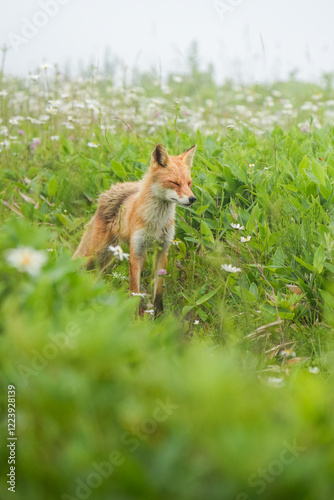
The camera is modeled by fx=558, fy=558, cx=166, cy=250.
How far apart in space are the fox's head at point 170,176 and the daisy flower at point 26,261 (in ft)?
8.80

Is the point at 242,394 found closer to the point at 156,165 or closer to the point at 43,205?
the point at 156,165

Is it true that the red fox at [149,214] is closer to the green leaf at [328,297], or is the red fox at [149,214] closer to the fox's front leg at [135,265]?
the fox's front leg at [135,265]

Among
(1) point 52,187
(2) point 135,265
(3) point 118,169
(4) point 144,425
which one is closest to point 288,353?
(2) point 135,265

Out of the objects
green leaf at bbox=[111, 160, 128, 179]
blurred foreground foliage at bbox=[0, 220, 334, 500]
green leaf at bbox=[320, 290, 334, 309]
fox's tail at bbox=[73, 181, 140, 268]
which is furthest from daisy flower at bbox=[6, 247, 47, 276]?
green leaf at bbox=[111, 160, 128, 179]

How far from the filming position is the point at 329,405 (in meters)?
1.83

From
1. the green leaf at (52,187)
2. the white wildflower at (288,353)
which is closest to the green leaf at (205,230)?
the white wildflower at (288,353)

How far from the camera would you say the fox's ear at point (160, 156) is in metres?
4.90

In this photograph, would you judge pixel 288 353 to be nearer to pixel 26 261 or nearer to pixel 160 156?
pixel 26 261

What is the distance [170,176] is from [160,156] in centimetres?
22

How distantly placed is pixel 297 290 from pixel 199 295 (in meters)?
0.76

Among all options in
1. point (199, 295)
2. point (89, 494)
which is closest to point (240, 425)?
point (89, 494)

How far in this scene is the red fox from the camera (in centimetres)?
483

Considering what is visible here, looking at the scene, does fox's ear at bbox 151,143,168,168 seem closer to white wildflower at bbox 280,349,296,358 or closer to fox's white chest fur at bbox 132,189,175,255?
fox's white chest fur at bbox 132,189,175,255

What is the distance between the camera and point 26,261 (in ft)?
6.74
